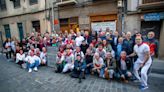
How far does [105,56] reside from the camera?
5.62m

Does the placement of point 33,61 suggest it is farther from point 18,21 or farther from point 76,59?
point 18,21

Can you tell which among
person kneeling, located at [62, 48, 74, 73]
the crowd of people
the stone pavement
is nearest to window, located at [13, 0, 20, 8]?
the crowd of people

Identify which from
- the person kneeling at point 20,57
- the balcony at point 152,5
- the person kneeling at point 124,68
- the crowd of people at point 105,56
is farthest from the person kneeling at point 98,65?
the person kneeling at point 20,57

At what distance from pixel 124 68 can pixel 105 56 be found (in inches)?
36.1

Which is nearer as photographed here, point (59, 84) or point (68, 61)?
point (59, 84)

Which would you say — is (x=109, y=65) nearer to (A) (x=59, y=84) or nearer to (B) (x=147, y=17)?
(A) (x=59, y=84)

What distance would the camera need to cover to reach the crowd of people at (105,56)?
456 centimetres

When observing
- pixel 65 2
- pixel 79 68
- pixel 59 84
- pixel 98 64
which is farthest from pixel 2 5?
pixel 98 64

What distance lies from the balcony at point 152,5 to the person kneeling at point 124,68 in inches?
154

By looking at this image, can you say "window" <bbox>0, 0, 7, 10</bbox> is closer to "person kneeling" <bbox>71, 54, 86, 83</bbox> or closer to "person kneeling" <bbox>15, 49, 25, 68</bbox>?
"person kneeling" <bbox>15, 49, 25, 68</bbox>

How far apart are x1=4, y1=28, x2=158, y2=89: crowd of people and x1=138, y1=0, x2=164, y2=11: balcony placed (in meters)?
2.39

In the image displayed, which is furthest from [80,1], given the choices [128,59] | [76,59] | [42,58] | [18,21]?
[18,21]

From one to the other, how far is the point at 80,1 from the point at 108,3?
90.8 inches

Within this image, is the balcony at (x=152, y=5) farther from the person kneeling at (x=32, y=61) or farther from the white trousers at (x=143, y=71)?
the person kneeling at (x=32, y=61)
